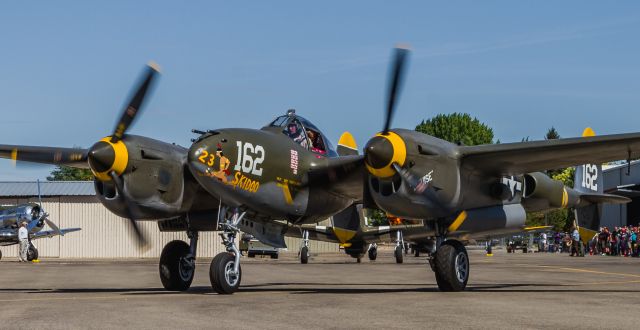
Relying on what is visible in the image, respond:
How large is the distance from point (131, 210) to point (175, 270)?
2029 millimetres

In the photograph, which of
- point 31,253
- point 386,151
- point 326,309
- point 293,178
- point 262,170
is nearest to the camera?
point 326,309

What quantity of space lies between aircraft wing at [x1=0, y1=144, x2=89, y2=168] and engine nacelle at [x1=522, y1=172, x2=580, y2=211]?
11594 millimetres

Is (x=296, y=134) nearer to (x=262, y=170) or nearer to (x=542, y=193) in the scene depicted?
(x=262, y=170)

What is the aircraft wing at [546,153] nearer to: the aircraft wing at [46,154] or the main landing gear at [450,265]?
the main landing gear at [450,265]

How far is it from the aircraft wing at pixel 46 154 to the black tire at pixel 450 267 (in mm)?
9031

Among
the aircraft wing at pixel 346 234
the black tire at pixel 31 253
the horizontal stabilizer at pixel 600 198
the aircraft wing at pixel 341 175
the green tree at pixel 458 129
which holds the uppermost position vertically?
the green tree at pixel 458 129

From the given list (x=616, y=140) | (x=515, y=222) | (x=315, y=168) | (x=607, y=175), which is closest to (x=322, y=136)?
(x=315, y=168)

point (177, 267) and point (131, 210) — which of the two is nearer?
point (131, 210)

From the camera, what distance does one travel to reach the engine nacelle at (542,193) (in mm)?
23469

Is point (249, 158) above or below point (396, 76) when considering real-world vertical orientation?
below

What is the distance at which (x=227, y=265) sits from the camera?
1936 cm

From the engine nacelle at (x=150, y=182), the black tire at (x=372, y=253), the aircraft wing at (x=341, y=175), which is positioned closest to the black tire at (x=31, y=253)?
the black tire at (x=372, y=253)

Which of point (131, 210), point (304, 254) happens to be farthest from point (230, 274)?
point (304, 254)

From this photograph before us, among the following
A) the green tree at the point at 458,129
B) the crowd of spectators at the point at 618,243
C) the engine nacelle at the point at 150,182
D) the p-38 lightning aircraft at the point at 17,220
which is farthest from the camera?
the green tree at the point at 458,129
